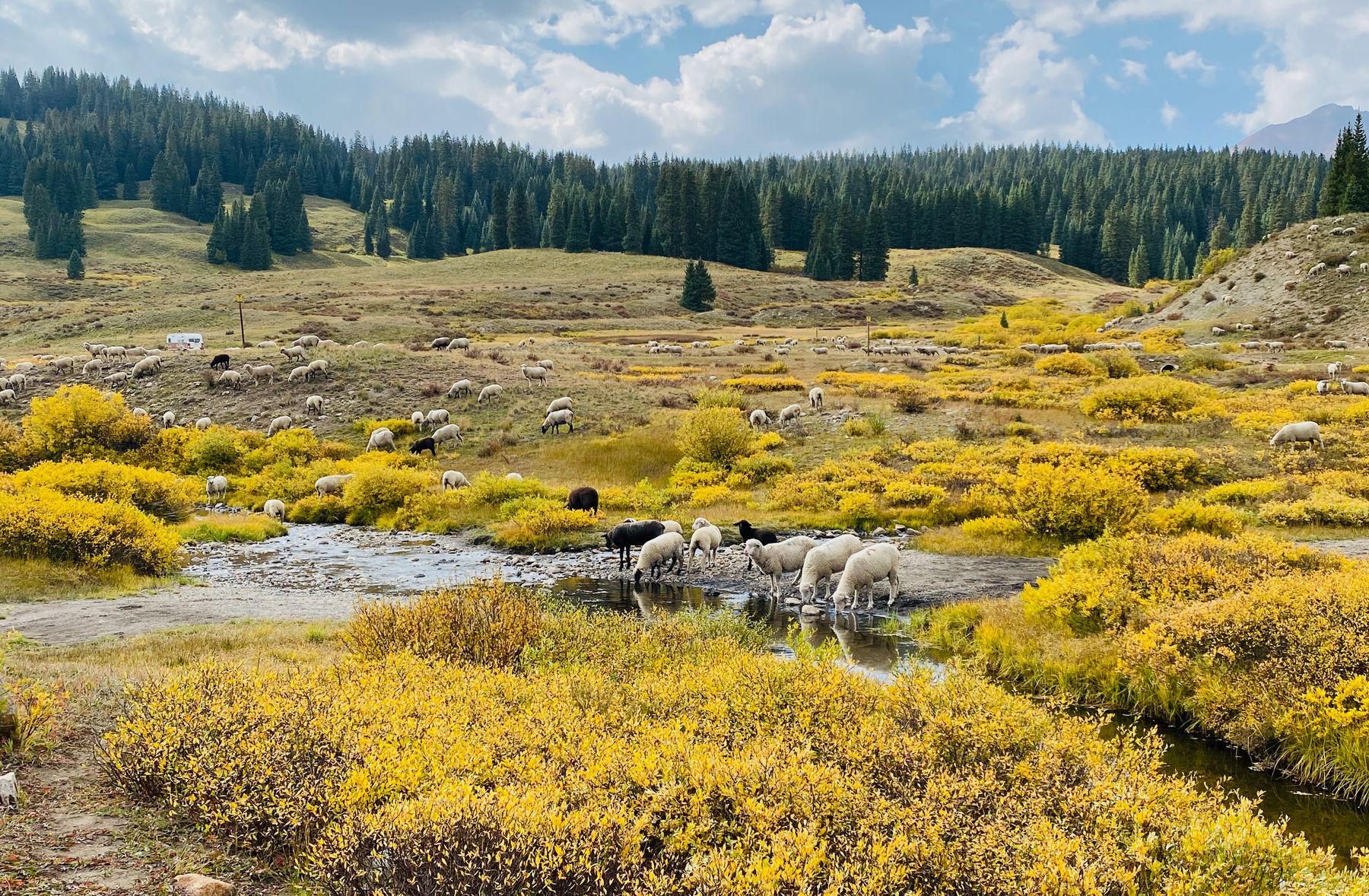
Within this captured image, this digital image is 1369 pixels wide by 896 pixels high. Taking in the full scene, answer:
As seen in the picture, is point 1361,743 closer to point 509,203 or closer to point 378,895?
point 378,895

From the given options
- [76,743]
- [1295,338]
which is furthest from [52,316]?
[1295,338]

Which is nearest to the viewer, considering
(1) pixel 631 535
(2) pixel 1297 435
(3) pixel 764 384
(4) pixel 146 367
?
(1) pixel 631 535

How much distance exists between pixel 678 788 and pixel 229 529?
21.5 m

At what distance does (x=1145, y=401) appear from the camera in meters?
30.8

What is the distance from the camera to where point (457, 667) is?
30.4ft

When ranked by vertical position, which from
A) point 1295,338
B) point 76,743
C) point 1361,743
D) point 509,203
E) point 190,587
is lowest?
point 190,587

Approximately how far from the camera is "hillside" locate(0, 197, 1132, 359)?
6925cm

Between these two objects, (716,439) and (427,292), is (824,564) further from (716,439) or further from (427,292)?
(427,292)

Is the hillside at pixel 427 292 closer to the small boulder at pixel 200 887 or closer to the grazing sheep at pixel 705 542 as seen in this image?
the grazing sheep at pixel 705 542

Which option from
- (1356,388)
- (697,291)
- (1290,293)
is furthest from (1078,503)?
(697,291)

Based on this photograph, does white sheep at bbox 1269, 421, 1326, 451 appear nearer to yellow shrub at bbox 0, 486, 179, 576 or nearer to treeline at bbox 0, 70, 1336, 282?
yellow shrub at bbox 0, 486, 179, 576

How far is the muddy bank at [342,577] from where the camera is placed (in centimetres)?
1369

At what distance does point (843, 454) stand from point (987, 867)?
74.0ft

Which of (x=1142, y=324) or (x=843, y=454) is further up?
(x=1142, y=324)
